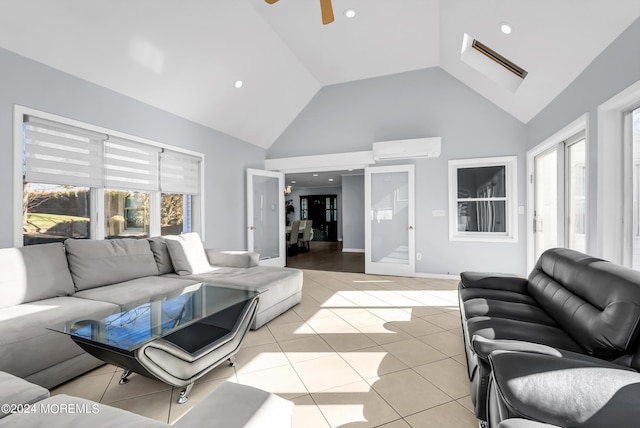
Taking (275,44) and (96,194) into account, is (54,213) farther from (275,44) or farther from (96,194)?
(275,44)

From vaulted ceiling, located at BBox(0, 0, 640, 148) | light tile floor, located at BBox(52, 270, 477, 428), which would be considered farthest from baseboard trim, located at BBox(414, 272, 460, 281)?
vaulted ceiling, located at BBox(0, 0, 640, 148)

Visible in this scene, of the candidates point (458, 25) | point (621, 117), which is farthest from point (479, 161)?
point (621, 117)

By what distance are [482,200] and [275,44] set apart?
417cm

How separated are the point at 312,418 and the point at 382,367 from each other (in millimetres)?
780

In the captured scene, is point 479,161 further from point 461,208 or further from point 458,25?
point 458,25

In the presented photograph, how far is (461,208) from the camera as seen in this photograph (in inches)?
205

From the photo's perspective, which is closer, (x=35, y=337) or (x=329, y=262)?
(x=35, y=337)

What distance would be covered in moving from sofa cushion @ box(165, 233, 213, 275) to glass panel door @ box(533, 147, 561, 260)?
4.45 metres

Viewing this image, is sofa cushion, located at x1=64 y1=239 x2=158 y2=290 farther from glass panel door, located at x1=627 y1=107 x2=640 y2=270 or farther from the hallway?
glass panel door, located at x1=627 y1=107 x2=640 y2=270

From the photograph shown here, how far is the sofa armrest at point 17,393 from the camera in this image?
106 centimetres

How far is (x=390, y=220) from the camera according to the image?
18.4 feet

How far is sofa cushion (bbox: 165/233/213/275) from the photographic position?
3514mm

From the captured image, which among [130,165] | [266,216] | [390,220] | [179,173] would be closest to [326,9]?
[130,165]

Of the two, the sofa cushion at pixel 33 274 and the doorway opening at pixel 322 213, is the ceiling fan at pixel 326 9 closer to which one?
the sofa cushion at pixel 33 274
